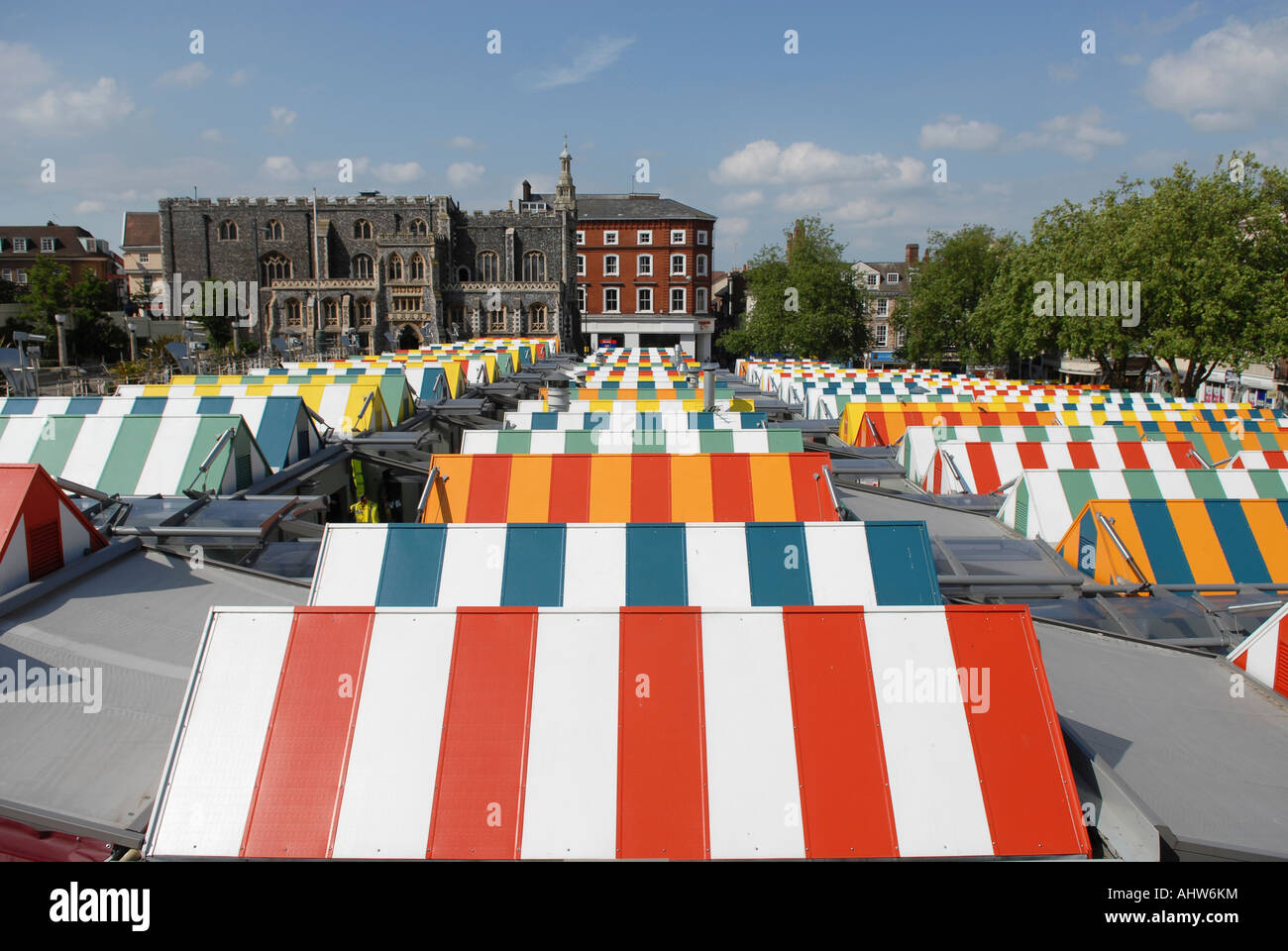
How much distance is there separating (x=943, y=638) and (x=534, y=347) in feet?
142

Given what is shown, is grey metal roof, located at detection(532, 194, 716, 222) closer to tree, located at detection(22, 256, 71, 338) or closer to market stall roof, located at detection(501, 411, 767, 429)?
tree, located at detection(22, 256, 71, 338)

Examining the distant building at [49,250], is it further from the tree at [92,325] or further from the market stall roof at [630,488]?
the market stall roof at [630,488]

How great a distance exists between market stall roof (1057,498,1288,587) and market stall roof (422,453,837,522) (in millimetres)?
2308

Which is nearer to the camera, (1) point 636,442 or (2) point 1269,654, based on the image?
(2) point 1269,654

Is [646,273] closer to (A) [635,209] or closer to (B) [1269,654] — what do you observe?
(A) [635,209]

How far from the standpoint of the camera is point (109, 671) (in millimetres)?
5102

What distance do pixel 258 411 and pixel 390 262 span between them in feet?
220

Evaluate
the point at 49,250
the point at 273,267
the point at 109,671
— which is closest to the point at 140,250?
the point at 49,250

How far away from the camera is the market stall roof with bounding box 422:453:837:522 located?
331 inches

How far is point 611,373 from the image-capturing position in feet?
81.8

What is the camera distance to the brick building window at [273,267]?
76562 mm

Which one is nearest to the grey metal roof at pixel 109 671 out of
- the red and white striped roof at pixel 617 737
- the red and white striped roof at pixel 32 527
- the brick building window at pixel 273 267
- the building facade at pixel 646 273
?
the red and white striped roof at pixel 32 527
